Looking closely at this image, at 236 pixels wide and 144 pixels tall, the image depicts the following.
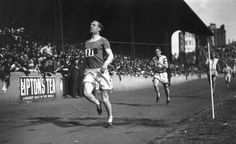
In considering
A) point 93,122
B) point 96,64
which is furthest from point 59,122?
point 96,64

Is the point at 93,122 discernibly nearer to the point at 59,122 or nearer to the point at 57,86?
the point at 59,122

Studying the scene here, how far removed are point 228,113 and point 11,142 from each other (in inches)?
202

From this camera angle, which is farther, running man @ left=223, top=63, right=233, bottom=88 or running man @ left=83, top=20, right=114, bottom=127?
running man @ left=223, top=63, right=233, bottom=88

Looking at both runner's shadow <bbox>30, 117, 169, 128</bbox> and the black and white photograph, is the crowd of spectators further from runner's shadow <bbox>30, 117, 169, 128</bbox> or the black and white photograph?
runner's shadow <bbox>30, 117, 169, 128</bbox>

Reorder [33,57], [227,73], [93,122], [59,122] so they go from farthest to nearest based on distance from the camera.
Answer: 1. [227,73]
2. [33,57]
3. [59,122]
4. [93,122]

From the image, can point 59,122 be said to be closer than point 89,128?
No

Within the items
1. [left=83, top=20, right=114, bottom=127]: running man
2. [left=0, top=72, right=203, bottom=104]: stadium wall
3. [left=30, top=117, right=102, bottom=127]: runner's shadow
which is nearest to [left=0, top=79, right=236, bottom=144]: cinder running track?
[left=30, top=117, right=102, bottom=127]: runner's shadow

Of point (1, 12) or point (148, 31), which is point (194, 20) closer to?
point (148, 31)

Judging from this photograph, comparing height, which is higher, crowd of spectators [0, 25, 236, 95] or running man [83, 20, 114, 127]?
crowd of spectators [0, 25, 236, 95]

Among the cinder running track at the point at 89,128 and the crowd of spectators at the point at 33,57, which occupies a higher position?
the crowd of spectators at the point at 33,57

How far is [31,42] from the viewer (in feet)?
61.7

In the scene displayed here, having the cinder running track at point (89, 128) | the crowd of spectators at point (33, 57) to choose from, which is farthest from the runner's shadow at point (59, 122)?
the crowd of spectators at point (33, 57)

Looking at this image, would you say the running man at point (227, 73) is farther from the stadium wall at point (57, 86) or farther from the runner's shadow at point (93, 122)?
the runner's shadow at point (93, 122)

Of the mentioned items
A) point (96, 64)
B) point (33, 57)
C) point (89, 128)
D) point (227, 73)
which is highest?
point (33, 57)
